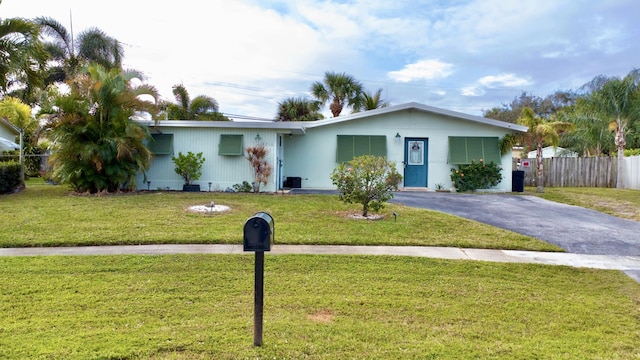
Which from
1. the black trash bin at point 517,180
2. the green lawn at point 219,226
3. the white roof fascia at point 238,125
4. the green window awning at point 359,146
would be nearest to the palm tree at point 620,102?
the black trash bin at point 517,180

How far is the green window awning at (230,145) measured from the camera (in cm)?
1488

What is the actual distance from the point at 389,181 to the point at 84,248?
574 centimetres

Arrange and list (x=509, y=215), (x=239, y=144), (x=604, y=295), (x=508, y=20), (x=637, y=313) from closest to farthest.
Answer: (x=637, y=313), (x=604, y=295), (x=509, y=215), (x=508, y=20), (x=239, y=144)

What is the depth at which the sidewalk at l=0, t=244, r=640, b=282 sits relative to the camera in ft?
19.9

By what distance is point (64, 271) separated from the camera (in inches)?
205

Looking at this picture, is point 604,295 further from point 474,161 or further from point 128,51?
point 128,51

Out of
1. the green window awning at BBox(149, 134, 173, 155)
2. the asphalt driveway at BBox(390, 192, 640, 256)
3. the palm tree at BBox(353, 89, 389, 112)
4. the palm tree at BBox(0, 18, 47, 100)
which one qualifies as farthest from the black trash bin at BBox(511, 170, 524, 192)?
the palm tree at BBox(0, 18, 47, 100)

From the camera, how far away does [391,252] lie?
634 centimetres

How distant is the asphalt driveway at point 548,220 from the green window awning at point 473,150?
88.3 inches

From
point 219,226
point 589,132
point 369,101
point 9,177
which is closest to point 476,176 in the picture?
point 369,101

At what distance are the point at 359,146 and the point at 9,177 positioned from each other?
12027 millimetres

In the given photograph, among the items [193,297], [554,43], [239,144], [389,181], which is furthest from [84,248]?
[554,43]

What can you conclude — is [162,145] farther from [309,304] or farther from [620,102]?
[620,102]

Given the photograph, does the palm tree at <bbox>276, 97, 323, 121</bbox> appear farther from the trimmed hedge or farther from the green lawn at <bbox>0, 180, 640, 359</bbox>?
the green lawn at <bbox>0, 180, 640, 359</bbox>
